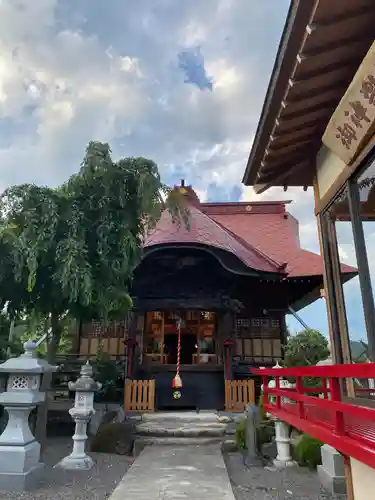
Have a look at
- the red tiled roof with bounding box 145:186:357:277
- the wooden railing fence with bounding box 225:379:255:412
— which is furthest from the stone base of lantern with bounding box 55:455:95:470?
the red tiled roof with bounding box 145:186:357:277

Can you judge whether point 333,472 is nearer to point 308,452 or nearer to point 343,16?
point 308,452

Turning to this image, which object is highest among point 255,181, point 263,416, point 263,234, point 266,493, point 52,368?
point 263,234

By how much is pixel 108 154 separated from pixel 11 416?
15.8 feet

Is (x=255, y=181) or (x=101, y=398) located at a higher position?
(x=255, y=181)

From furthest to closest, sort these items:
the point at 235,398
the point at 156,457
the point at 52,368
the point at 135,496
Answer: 1. the point at 235,398
2. the point at 156,457
3. the point at 52,368
4. the point at 135,496

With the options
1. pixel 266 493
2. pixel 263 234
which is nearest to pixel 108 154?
pixel 266 493

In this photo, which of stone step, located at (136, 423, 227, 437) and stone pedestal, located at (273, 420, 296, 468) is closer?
stone pedestal, located at (273, 420, 296, 468)

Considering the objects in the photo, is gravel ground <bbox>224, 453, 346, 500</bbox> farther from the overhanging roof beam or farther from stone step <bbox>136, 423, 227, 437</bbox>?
the overhanging roof beam

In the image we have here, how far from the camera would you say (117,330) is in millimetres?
12000

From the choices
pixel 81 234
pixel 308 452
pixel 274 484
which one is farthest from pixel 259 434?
pixel 81 234

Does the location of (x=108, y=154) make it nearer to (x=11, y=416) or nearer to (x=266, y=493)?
(x=11, y=416)

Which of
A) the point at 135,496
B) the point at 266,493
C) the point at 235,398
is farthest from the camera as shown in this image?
the point at 235,398

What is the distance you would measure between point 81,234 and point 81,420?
10.4ft

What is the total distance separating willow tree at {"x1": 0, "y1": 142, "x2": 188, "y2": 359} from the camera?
6.91m
